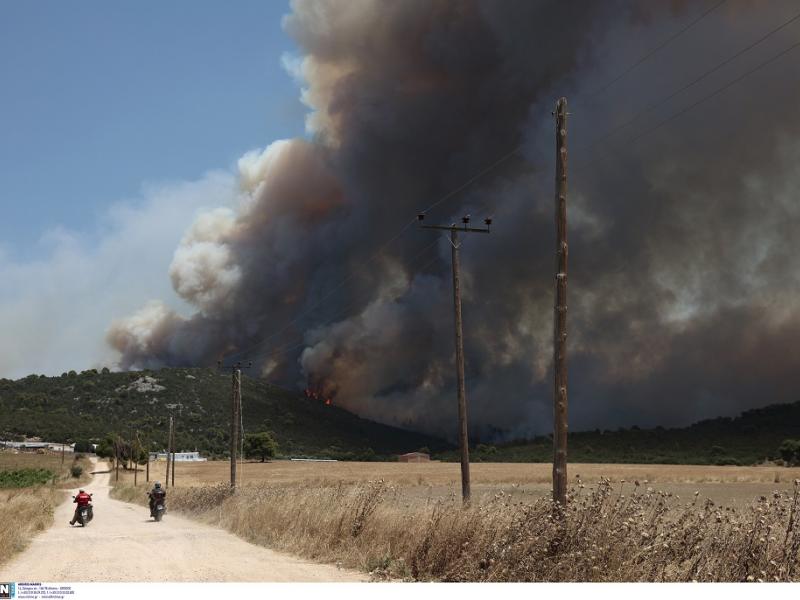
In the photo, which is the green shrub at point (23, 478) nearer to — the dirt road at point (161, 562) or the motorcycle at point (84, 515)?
the motorcycle at point (84, 515)

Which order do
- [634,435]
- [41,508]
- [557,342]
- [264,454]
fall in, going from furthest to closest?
[634,435] → [264,454] → [41,508] → [557,342]

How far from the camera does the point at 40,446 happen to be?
172m

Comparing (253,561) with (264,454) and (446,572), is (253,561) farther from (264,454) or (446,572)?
(264,454)

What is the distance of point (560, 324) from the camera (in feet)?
53.2

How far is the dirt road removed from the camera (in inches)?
591

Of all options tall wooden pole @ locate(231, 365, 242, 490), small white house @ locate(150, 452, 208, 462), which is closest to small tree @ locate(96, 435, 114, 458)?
small white house @ locate(150, 452, 208, 462)

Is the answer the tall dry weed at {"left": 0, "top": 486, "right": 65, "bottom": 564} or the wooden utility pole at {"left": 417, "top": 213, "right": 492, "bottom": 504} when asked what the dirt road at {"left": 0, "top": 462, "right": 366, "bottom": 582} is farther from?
the wooden utility pole at {"left": 417, "top": 213, "right": 492, "bottom": 504}

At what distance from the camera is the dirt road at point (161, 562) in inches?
591

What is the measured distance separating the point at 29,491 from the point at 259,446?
97292mm

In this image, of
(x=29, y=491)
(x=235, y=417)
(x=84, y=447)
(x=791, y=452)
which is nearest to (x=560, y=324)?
(x=235, y=417)

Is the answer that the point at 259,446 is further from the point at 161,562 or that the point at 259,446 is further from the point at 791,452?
the point at 161,562
